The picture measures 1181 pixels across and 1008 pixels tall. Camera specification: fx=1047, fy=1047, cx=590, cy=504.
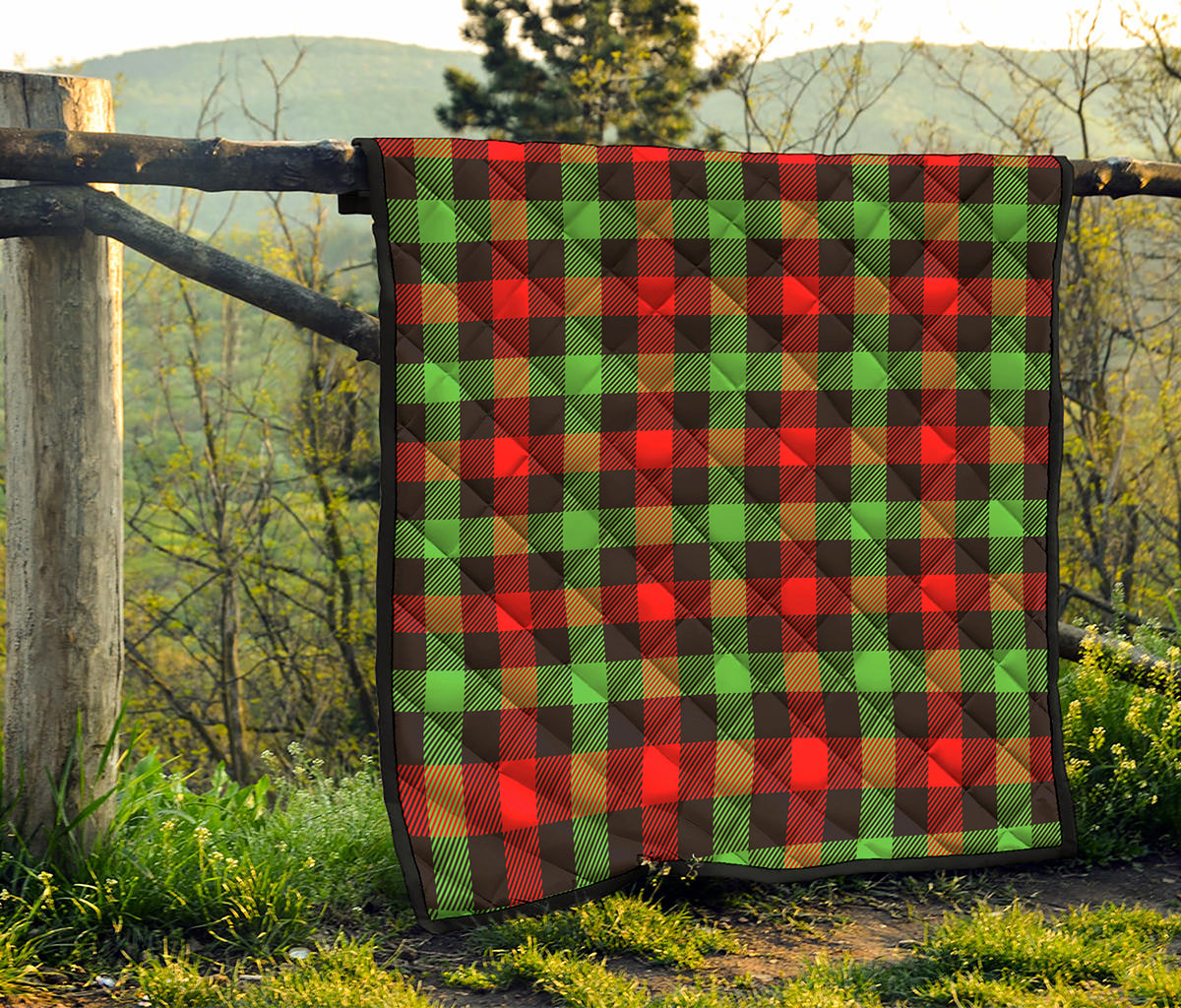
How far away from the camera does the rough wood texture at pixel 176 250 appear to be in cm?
218

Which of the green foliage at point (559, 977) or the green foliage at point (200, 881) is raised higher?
A: the green foliage at point (200, 881)

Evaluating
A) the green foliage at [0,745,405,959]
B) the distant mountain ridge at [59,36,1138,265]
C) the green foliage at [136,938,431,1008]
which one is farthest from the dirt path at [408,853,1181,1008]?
the distant mountain ridge at [59,36,1138,265]

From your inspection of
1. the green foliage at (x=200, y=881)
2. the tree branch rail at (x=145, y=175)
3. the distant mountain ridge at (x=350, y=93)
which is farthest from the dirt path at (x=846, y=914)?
the distant mountain ridge at (x=350, y=93)

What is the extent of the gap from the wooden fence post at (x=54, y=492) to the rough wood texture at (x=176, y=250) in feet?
0.25

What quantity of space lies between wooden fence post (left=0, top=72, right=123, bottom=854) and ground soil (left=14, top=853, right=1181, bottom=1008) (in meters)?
0.45

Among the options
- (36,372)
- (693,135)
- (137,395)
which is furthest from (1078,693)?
(137,395)

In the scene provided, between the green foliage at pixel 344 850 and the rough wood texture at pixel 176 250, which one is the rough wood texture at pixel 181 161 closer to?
the rough wood texture at pixel 176 250

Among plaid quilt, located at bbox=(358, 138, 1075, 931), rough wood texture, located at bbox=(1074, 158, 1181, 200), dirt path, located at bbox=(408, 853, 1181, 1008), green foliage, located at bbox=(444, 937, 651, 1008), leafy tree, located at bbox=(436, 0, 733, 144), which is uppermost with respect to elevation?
leafy tree, located at bbox=(436, 0, 733, 144)

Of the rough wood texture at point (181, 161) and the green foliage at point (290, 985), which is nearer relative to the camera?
the green foliage at point (290, 985)

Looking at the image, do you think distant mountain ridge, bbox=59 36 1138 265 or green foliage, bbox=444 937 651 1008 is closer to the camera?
green foliage, bbox=444 937 651 1008

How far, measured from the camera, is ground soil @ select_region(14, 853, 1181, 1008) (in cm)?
206

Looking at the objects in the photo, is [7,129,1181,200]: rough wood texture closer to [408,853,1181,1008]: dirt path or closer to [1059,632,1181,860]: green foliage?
[408,853,1181,1008]: dirt path

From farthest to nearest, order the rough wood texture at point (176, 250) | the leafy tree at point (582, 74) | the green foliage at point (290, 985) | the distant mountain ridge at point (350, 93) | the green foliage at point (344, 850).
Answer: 1. the leafy tree at point (582, 74)
2. the distant mountain ridge at point (350, 93)
3. the green foliage at point (344, 850)
4. the rough wood texture at point (176, 250)
5. the green foliage at point (290, 985)

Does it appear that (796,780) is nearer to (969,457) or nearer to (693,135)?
(969,457)
